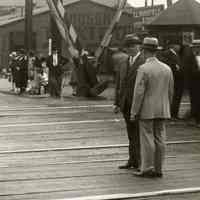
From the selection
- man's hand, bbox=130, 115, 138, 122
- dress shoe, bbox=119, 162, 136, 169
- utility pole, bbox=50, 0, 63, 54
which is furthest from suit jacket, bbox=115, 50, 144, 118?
utility pole, bbox=50, 0, 63, 54

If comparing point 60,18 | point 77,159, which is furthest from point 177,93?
point 60,18

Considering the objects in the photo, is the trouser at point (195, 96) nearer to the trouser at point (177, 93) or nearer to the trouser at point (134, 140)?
the trouser at point (177, 93)

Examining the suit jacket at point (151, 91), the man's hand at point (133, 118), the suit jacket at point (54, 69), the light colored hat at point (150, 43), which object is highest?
the light colored hat at point (150, 43)

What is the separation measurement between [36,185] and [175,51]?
8417 millimetres

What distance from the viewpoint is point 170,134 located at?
14.3 m

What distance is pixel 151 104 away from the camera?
9352mm

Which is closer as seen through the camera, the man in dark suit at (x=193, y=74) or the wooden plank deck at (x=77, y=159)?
the wooden plank deck at (x=77, y=159)

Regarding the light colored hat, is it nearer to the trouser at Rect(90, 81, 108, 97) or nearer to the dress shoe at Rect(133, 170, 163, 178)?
the dress shoe at Rect(133, 170, 163, 178)

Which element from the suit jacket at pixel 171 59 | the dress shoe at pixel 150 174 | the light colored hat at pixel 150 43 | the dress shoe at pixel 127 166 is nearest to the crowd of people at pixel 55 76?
the suit jacket at pixel 171 59

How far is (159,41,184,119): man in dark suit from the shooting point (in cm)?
1606

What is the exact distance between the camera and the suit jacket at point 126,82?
9.63m

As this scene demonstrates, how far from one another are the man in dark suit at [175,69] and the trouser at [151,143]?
21.1 ft

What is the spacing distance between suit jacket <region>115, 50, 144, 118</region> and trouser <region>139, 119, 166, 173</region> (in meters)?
0.47

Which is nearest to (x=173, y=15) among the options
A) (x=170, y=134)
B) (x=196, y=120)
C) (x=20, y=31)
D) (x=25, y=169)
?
(x=196, y=120)
